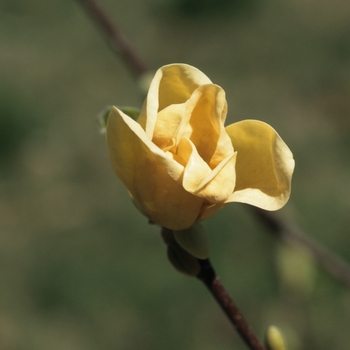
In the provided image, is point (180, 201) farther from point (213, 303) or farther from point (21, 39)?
point (21, 39)

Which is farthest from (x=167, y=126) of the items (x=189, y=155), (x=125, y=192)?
(x=125, y=192)

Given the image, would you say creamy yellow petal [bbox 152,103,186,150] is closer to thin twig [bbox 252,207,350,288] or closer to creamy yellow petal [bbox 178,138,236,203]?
creamy yellow petal [bbox 178,138,236,203]

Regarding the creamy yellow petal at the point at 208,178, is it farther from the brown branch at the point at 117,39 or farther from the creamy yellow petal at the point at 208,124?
the brown branch at the point at 117,39

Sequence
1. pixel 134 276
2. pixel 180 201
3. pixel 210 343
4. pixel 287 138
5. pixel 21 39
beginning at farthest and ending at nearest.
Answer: pixel 21 39, pixel 287 138, pixel 134 276, pixel 210 343, pixel 180 201

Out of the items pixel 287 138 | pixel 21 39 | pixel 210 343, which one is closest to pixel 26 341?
pixel 210 343

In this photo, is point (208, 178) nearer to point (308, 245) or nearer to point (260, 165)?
point (260, 165)

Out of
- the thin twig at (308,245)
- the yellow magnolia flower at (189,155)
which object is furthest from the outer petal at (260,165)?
the thin twig at (308,245)

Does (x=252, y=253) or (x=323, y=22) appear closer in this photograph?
(x=252, y=253)
